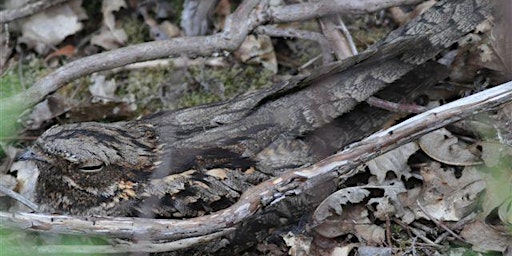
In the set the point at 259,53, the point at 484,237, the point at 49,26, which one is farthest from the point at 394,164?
the point at 49,26

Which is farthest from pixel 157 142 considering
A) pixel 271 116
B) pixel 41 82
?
pixel 41 82

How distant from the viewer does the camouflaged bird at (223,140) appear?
380 centimetres

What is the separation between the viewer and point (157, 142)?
157 inches

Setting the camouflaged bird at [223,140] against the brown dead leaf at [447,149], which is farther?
the brown dead leaf at [447,149]

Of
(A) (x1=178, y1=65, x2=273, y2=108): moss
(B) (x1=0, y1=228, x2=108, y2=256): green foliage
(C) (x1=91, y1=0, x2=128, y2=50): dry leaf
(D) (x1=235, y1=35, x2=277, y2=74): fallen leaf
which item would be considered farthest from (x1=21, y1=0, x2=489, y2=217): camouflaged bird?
(C) (x1=91, y1=0, x2=128, y2=50): dry leaf

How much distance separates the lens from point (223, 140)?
3.98 meters

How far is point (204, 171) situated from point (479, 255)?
1466 millimetres

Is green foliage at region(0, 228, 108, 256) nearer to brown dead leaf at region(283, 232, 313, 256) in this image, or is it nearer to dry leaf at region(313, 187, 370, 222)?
brown dead leaf at region(283, 232, 313, 256)

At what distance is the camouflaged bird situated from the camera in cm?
380

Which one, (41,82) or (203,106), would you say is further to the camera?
(41,82)

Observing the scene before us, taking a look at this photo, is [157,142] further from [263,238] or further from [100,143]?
[263,238]

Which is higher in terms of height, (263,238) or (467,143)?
(467,143)

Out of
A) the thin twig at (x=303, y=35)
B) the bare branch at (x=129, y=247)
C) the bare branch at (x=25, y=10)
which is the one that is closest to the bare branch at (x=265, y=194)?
the bare branch at (x=129, y=247)

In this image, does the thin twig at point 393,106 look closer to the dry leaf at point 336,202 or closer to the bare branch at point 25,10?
the dry leaf at point 336,202
